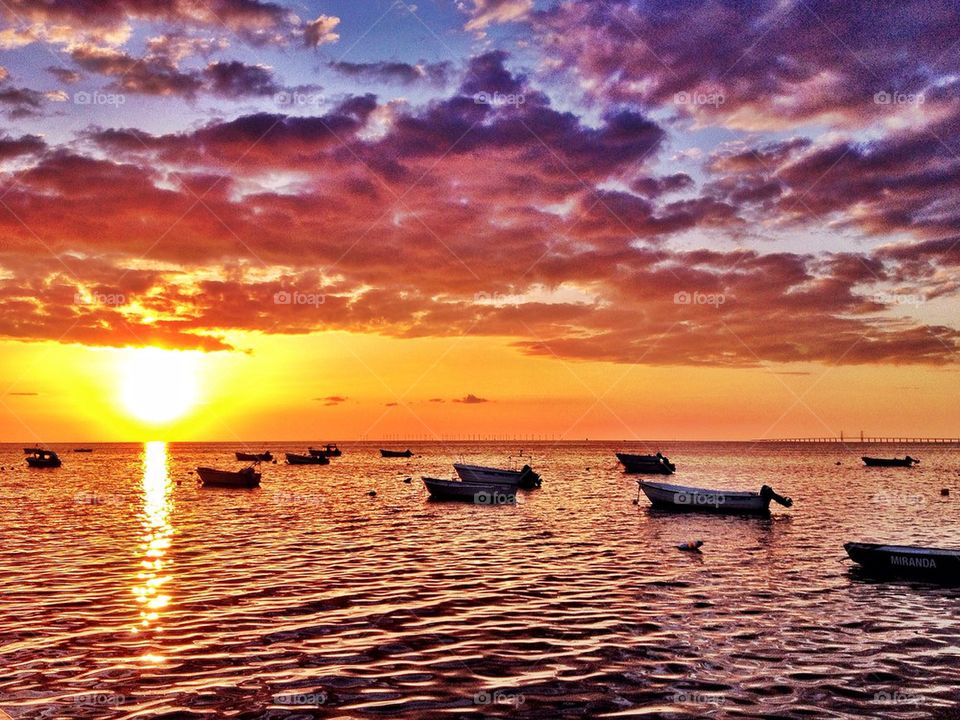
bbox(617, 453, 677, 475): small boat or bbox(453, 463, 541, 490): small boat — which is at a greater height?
bbox(453, 463, 541, 490): small boat

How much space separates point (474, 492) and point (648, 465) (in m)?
65.6

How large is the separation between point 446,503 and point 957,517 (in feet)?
121

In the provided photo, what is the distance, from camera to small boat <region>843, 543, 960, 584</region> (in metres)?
26.9

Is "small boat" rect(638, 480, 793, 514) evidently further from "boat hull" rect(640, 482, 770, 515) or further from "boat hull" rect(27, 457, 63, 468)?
"boat hull" rect(27, 457, 63, 468)

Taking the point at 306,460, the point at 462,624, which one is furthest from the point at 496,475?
the point at 306,460

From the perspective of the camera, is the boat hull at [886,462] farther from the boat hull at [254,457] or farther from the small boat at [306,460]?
the boat hull at [254,457]

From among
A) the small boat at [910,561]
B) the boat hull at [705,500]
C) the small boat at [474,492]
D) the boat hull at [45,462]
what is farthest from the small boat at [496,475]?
the boat hull at [45,462]

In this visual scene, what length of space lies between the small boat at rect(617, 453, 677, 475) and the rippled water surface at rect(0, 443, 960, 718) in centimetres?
7596

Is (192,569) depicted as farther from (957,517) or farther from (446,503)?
(957,517)

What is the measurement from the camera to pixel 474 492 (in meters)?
61.8

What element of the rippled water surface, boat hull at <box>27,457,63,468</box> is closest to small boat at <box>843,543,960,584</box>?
the rippled water surface

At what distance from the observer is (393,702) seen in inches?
584

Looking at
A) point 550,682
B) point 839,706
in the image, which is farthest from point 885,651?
point 550,682

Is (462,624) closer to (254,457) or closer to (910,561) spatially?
(910,561)
